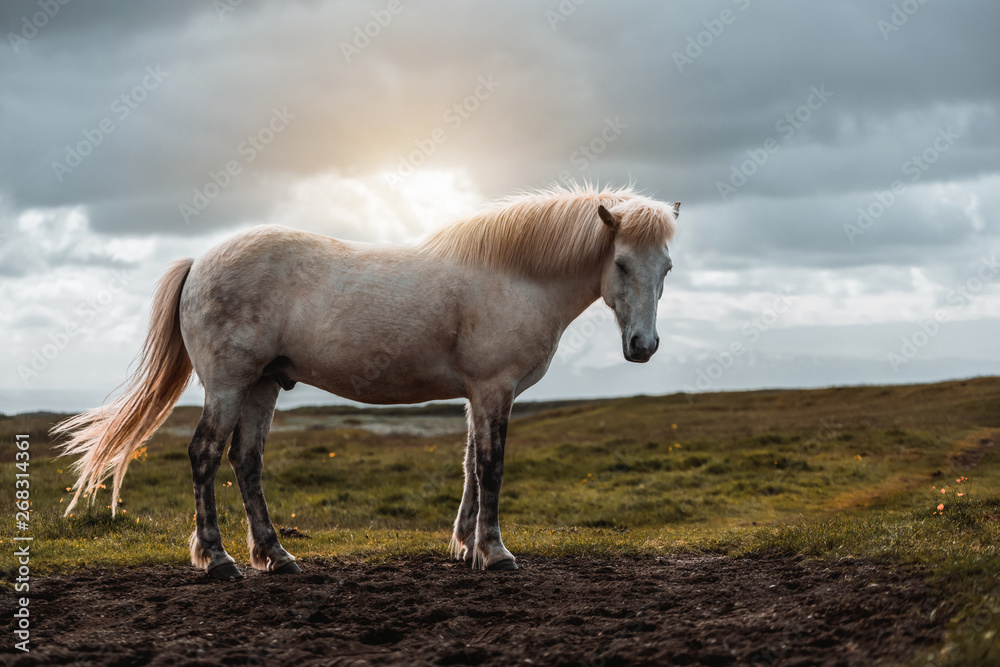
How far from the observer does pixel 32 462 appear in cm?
1719

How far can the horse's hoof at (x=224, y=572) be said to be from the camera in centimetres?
736

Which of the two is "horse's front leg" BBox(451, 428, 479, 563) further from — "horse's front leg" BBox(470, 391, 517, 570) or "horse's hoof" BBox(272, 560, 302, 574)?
"horse's hoof" BBox(272, 560, 302, 574)

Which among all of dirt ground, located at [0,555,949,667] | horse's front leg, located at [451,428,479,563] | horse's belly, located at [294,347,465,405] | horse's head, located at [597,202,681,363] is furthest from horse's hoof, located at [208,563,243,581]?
horse's head, located at [597,202,681,363]

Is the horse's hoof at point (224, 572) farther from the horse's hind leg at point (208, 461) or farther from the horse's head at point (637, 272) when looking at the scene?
the horse's head at point (637, 272)

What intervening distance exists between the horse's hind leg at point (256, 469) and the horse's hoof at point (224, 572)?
0.36 metres

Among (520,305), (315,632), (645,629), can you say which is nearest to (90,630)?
(315,632)

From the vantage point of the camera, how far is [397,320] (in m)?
7.55

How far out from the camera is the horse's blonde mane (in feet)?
25.4

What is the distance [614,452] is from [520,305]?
14.9 meters

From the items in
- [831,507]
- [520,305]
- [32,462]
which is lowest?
[831,507]

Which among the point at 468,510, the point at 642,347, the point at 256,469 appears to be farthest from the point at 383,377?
the point at 642,347

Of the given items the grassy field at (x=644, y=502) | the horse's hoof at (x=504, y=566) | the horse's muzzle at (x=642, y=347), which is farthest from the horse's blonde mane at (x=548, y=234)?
the grassy field at (x=644, y=502)

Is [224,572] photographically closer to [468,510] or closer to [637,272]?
[468,510]

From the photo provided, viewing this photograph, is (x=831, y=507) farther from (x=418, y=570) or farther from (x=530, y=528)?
(x=418, y=570)
